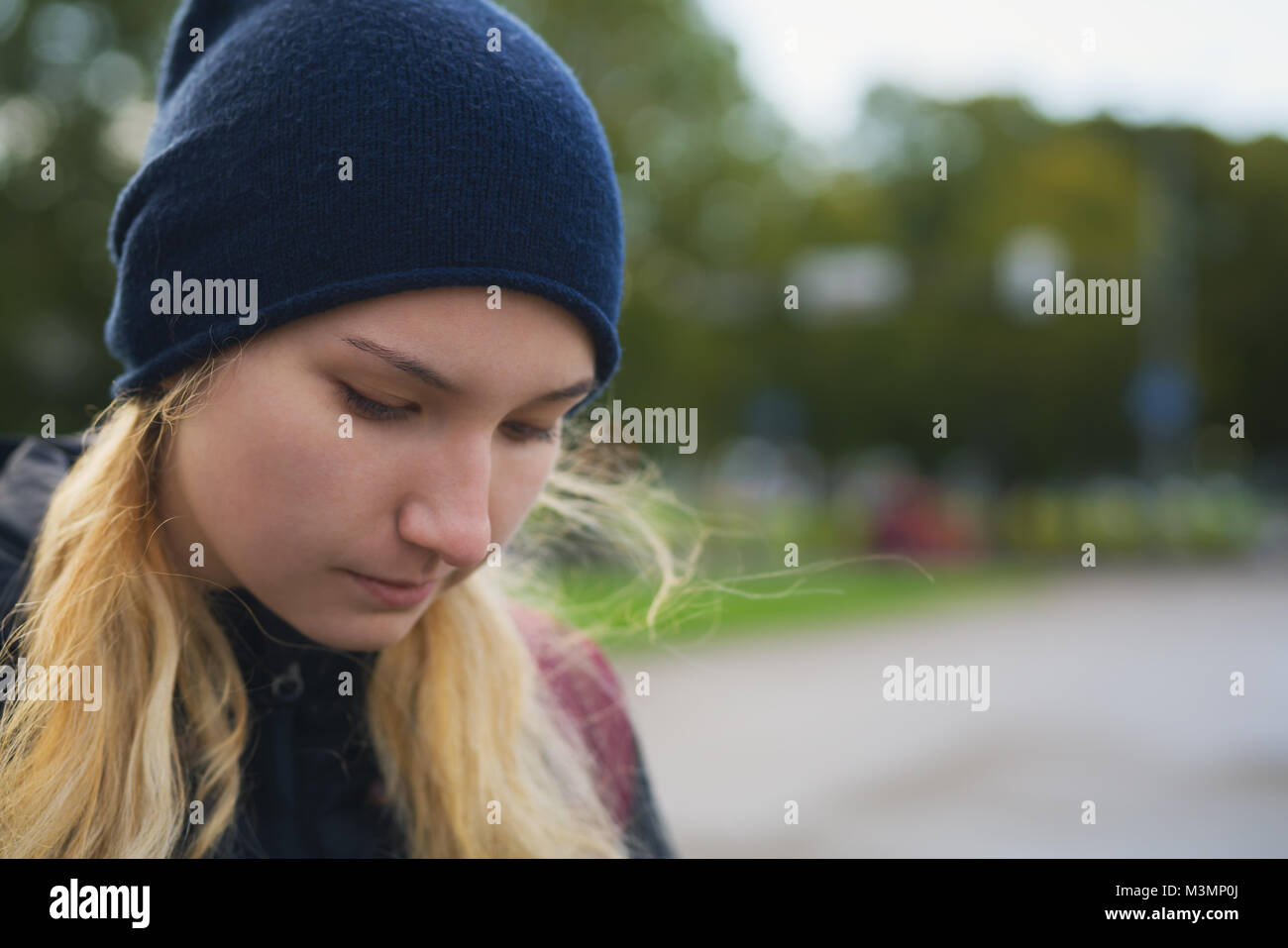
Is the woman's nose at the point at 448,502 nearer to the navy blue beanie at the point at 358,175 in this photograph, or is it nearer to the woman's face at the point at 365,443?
the woman's face at the point at 365,443

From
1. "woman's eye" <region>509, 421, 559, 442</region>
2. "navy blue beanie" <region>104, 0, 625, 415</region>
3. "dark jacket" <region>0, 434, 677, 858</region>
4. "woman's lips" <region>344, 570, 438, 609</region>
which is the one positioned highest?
"navy blue beanie" <region>104, 0, 625, 415</region>

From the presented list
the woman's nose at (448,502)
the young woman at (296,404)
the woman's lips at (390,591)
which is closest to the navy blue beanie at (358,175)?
the young woman at (296,404)

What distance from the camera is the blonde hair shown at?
1503mm

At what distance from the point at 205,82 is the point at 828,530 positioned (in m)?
23.4

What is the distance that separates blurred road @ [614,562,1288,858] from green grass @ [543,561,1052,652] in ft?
2.08

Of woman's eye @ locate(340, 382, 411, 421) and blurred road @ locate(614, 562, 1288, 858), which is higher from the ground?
woman's eye @ locate(340, 382, 411, 421)

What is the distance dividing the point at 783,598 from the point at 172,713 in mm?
14281

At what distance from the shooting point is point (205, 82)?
1.54m

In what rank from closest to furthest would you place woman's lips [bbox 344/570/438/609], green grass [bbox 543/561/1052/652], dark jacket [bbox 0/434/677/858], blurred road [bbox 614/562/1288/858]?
woman's lips [bbox 344/570/438/609]
dark jacket [bbox 0/434/677/858]
green grass [bbox 543/561/1052/652]
blurred road [bbox 614/562/1288/858]

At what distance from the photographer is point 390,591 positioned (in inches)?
59.4

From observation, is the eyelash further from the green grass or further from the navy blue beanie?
the green grass

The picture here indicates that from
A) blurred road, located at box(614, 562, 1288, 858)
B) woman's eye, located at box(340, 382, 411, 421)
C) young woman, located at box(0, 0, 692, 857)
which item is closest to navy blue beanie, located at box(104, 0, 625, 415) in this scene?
young woman, located at box(0, 0, 692, 857)

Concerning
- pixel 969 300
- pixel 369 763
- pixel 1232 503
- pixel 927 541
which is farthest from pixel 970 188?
pixel 369 763
